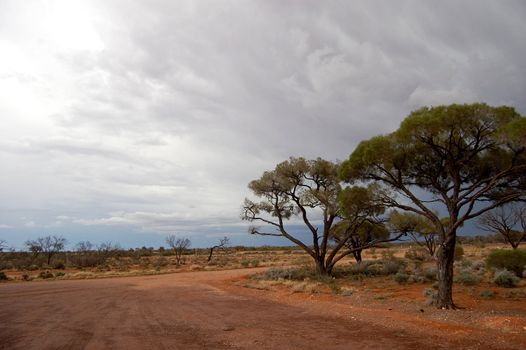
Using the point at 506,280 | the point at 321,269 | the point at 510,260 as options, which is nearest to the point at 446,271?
the point at 506,280

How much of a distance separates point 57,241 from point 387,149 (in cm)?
5991

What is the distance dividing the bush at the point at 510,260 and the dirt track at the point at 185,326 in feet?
55.4

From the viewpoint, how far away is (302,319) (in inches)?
558

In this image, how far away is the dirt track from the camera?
411 inches

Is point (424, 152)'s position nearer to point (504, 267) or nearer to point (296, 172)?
point (296, 172)

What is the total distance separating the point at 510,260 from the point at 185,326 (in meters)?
23.3

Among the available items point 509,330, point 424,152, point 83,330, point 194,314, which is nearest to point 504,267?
point 424,152

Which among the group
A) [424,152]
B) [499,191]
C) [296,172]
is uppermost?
[296,172]

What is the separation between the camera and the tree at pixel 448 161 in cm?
1522

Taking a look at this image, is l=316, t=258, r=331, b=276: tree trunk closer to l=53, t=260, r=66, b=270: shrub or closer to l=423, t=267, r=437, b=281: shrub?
l=423, t=267, r=437, b=281: shrub

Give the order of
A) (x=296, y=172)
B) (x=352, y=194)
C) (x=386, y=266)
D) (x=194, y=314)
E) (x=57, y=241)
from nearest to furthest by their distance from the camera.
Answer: (x=194, y=314)
(x=352, y=194)
(x=296, y=172)
(x=386, y=266)
(x=57, y=241)

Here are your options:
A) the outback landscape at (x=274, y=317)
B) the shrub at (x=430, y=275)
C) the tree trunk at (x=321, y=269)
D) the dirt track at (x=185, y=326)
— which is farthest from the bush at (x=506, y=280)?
the dirt track at (x=185, y=326)

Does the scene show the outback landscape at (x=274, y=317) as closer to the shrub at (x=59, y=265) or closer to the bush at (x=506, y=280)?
the bush at (x=506, y=280)

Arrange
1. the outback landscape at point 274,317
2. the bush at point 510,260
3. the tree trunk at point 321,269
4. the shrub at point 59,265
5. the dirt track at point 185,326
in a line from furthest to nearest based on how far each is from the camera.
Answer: the shrub at point 59,265, the tree trunk at point 321,269, the bush at point 510,260, the outback landscape at point 274,317, the dirt track at point 185,326
